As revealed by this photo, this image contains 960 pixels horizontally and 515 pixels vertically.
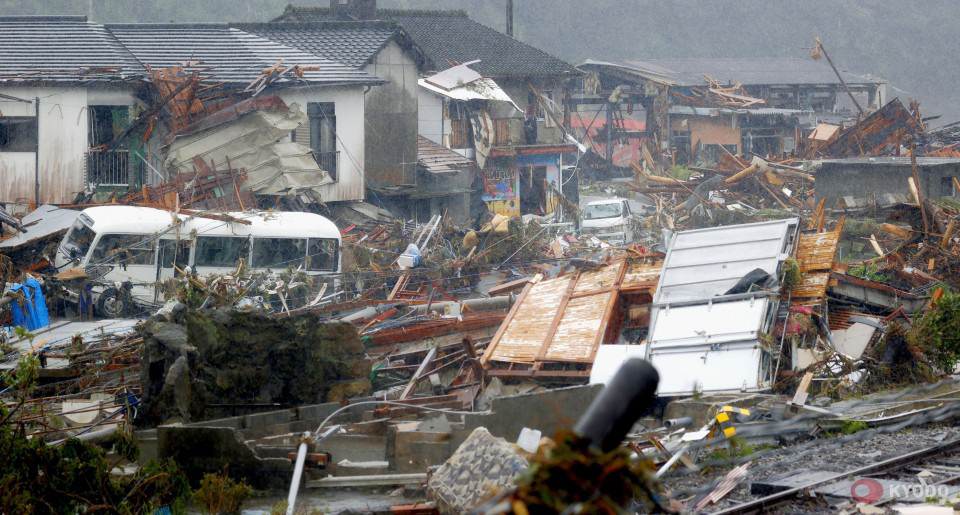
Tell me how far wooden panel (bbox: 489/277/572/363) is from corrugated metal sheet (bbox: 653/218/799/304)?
163 cm

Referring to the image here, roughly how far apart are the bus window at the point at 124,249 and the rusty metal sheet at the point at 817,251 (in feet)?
38.6

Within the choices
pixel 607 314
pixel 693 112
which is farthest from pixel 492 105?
pixel 607 314

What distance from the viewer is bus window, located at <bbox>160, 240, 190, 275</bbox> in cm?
1923

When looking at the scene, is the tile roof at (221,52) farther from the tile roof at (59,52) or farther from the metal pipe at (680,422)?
the metal pipe at (680,422)

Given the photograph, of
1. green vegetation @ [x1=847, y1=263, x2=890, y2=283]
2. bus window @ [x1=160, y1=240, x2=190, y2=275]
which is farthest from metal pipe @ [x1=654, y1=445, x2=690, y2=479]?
bus window @ [x1=160, y1=240, x2=190, y2=275]

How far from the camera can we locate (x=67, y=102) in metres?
23.4

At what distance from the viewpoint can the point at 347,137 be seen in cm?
2675

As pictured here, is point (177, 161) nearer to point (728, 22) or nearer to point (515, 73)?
point (515, 73)

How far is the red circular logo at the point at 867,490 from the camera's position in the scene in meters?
7.73

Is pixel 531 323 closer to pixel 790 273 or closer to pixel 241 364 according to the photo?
pixel 790 273

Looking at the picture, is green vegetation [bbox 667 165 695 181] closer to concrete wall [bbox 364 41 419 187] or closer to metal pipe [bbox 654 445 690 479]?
concrete wall [bbox 364 41 419 187]

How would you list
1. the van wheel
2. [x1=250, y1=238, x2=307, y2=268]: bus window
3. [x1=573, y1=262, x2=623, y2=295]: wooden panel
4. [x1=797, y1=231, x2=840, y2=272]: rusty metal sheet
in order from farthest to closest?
[x1=250, y1=238, x2=307, y2=268]: bus window, the van wheel, [x1=573, y1=262, x2=623, y2=295]: wooden panel, [x1=797, y1=231, x2=840, y2=272]: rusty metal sheet

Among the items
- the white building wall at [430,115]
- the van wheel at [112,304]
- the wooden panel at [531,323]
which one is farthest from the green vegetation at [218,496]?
the white building wall at [430,115]

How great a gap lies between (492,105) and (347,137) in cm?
847
